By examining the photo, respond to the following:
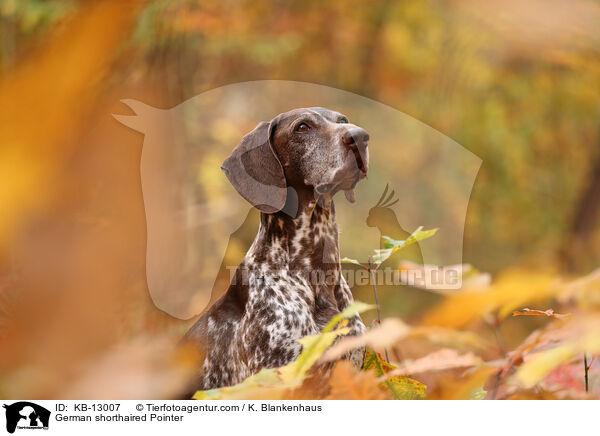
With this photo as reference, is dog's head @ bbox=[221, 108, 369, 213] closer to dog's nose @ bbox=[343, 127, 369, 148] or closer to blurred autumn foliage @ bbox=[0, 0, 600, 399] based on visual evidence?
dog's nose @ bbox=[343, 127, 369, 148]

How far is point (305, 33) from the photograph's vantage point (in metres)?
4.94

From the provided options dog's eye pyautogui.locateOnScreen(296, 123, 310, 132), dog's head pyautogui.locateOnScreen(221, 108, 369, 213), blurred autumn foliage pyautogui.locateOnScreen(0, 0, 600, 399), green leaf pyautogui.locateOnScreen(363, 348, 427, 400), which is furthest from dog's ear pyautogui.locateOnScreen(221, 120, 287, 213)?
green leaf pyautogui.locateOnScreen(363, 348, 427, 400)

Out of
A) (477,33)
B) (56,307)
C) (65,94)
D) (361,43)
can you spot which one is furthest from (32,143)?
(361,43)

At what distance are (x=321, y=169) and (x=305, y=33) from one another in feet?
10.9

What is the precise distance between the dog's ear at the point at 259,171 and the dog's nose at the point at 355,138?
321 mm

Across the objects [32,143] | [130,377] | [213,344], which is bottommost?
[130,377]

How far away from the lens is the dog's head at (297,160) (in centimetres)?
197

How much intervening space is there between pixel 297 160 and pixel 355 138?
292 mm

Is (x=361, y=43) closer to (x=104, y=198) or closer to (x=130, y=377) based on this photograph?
(x=104, y=198)

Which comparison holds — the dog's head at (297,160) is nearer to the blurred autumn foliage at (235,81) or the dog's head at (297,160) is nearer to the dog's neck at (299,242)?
the dog's neck at (299,242)
